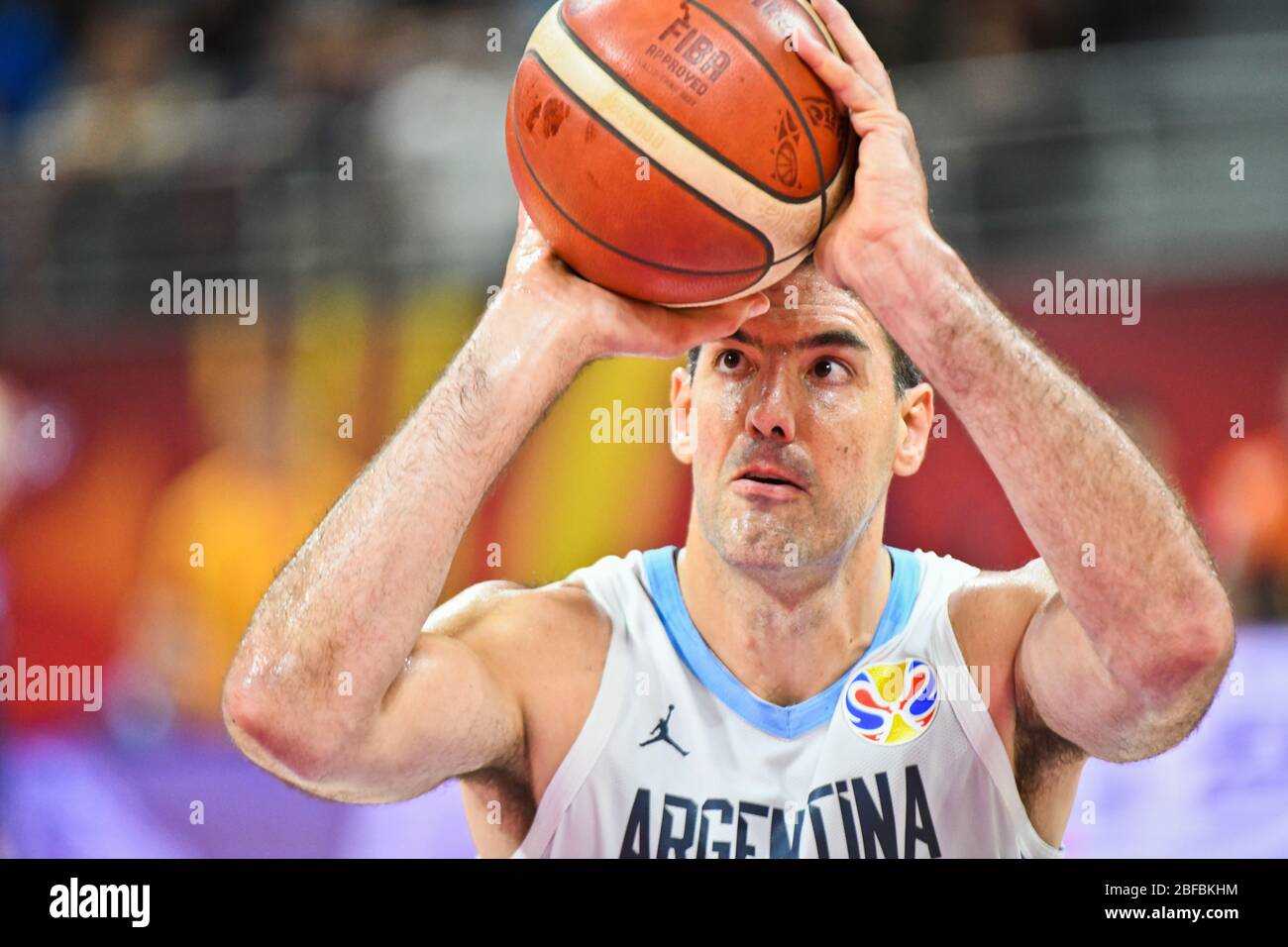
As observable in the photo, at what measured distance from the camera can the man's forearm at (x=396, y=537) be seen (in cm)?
257

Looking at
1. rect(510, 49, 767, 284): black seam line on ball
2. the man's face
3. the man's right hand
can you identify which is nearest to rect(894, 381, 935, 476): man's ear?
the man's face

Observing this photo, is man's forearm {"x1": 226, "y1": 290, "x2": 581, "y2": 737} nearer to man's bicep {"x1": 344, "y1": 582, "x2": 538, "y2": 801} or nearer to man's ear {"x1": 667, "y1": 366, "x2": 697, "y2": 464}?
man's bicep {"x1": 344, "y1": 582, "x2": 538, "y2": 801}

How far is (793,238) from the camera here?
8.61 feet

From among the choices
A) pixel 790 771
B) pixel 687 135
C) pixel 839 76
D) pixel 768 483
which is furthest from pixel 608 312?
pixel 790 771

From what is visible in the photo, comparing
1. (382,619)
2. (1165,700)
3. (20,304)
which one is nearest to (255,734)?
(382,619)

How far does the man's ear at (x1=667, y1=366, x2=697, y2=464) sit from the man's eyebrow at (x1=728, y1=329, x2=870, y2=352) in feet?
0.87

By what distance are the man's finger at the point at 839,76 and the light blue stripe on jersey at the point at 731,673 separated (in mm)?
1177

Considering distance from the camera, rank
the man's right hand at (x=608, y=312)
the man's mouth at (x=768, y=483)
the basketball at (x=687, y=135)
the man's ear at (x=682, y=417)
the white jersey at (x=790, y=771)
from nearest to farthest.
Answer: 1. the basketball at (x=687, y=135)
2. the man's right hand at (x=608, y=312)
3. the man's mouth at (x=768, y=483)
4. the white jersey at (x=790, y=771)
5. the man's ear at (x=682, y=417)

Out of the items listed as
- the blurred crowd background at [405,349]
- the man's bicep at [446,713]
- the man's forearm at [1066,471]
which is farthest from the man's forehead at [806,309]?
the blurred crowd background at [405,349]

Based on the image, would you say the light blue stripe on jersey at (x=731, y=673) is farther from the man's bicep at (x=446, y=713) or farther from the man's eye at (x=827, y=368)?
the man's eye at (x=827, y=368)

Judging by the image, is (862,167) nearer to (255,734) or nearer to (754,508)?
(754,508)

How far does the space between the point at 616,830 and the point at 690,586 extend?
0.57 meters

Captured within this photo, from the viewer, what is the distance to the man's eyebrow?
3.01 metres

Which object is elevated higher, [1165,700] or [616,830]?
[1165,700]
